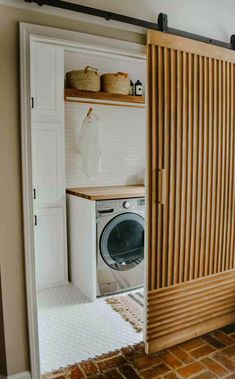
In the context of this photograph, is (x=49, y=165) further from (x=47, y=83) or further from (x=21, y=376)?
(x=21, y=376)

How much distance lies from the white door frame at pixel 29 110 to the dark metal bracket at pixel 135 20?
0.39 ft

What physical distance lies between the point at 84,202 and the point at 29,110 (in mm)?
1428

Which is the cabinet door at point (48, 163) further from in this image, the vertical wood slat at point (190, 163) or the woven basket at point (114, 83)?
the vertical wood slat at point (190, 163)

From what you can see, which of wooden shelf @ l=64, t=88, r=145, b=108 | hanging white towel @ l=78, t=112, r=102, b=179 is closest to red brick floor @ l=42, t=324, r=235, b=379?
hanging white towel @ l=78, t=112, r=102, b=179

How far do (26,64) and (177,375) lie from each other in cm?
212

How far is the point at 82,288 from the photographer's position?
3.16m

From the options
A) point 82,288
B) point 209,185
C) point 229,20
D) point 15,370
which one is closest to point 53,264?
point 82,288

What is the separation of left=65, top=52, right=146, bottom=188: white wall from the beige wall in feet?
5.60

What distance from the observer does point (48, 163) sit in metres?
3.18

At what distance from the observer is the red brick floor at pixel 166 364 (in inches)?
75.9

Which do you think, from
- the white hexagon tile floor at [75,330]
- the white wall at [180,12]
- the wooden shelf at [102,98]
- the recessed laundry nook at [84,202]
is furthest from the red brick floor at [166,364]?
the wooden shelf at [102,98]

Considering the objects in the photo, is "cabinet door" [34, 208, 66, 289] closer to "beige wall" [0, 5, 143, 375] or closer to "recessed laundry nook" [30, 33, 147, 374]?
"recessed laundry nook" [30, 33, 147, 374]

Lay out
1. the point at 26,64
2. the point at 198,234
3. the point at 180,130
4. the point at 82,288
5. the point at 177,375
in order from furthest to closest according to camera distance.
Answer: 1. the point at 82,288
2. the point at 198,234
3. the point at 180,130
4. the point at 177,375
5. the point at 26,64

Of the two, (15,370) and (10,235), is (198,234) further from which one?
(15,370)
